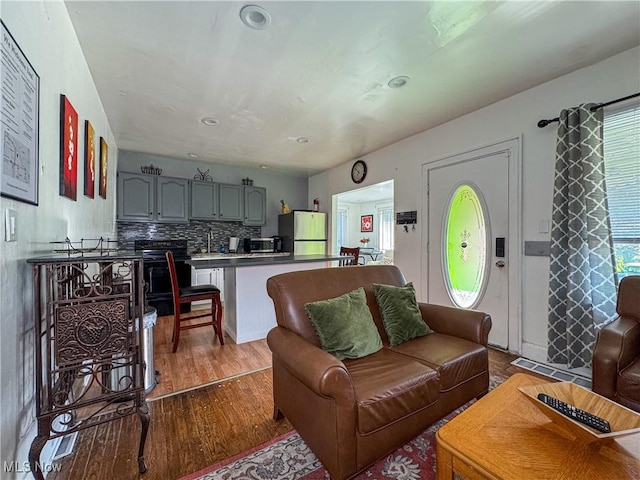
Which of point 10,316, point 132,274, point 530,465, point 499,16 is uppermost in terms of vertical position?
point 499,16

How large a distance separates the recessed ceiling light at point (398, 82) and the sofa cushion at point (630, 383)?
2.47m

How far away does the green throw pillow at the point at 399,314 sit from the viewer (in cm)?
189

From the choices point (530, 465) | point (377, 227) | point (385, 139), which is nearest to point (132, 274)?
point (530, 465)

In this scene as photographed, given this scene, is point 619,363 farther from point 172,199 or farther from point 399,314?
point 172,199

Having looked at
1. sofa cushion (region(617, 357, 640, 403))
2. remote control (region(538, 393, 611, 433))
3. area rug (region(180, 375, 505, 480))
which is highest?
remote control (region(538, 393, 611, 433))

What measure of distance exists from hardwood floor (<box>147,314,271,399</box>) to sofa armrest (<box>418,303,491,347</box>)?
4.87 ft

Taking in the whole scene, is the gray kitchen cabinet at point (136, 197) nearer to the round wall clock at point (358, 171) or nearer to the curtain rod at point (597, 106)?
the round wall clock at point (358, 171)

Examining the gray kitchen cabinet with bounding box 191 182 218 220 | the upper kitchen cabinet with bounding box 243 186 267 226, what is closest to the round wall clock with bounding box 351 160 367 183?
the upper kitchen cabinet with bounding box 243 186 267 226

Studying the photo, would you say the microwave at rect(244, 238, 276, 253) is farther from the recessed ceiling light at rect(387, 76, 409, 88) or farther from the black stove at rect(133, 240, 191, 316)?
the recessed ceiling light at rect(387, 76, 409, 88)

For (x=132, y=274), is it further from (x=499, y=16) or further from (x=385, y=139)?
(x=385, y=139)

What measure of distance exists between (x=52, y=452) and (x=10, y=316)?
0.88 meters

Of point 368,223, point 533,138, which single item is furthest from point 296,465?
point 368,223

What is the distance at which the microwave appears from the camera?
17.7ft

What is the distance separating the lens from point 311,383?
1214 millimetres
